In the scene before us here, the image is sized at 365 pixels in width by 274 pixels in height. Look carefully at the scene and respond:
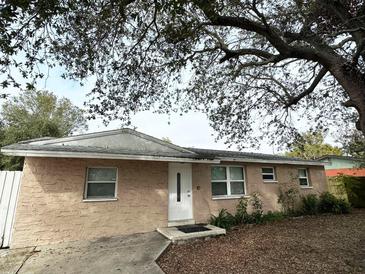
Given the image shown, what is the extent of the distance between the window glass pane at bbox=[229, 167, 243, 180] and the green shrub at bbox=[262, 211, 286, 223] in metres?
2.11

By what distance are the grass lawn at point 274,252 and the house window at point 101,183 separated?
3.24 meters

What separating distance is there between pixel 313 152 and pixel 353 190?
25362 mm

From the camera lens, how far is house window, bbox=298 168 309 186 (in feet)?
43.7

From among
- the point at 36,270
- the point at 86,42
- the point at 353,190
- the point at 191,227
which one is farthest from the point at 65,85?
the point at 353,190

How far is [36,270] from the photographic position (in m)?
4.93

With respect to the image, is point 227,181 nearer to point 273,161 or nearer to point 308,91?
point 273,161

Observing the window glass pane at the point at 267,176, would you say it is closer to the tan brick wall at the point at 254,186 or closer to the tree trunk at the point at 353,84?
the tan brick wall at the point at 254,186

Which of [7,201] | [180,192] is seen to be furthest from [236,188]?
[7,201]

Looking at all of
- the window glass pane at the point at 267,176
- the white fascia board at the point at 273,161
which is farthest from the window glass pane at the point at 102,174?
the window glass pane at the point at 267,176

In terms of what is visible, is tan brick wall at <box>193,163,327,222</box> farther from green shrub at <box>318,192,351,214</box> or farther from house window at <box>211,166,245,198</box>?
green shrub at <box>318,192,351,214</box>

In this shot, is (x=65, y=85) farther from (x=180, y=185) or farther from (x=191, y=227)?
(x=191, y=227)

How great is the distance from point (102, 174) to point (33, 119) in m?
19.4

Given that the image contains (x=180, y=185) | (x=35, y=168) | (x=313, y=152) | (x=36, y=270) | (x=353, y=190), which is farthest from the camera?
(x=313, y=152)

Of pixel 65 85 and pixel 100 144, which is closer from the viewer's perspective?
pixel 65 85
